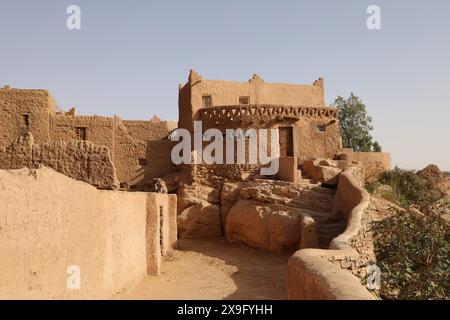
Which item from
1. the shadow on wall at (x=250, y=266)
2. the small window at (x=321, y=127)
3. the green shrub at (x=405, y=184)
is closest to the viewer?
the shadow on wall at (x=250, y=266)

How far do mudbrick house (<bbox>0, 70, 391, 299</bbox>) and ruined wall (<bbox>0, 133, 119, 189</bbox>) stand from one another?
0.06 feet

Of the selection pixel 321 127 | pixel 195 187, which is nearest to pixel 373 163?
pixel 321 127

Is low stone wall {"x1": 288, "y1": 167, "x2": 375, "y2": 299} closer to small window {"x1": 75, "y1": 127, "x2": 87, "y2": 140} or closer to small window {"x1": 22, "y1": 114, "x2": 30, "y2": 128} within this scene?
small window {"x1": 75, "y1": 127, "x2": 87, "y2": 140}

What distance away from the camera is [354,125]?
117 feet

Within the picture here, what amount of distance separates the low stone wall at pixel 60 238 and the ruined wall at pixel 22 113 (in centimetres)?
967

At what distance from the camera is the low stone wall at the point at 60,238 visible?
432cm

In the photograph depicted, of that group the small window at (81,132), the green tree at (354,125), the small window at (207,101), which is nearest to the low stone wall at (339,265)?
the small window at (207,101)

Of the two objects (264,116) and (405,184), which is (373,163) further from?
(264,116)

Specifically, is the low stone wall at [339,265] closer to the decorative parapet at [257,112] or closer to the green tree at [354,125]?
the decorative parapet at [257,112]

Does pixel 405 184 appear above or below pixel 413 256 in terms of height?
above

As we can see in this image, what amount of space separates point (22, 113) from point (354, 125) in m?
26.9

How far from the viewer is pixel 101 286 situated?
23.4 ft

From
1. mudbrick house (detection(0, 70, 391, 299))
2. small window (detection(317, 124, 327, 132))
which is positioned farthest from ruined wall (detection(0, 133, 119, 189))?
small window (detection(317, 124, 327, 132))
